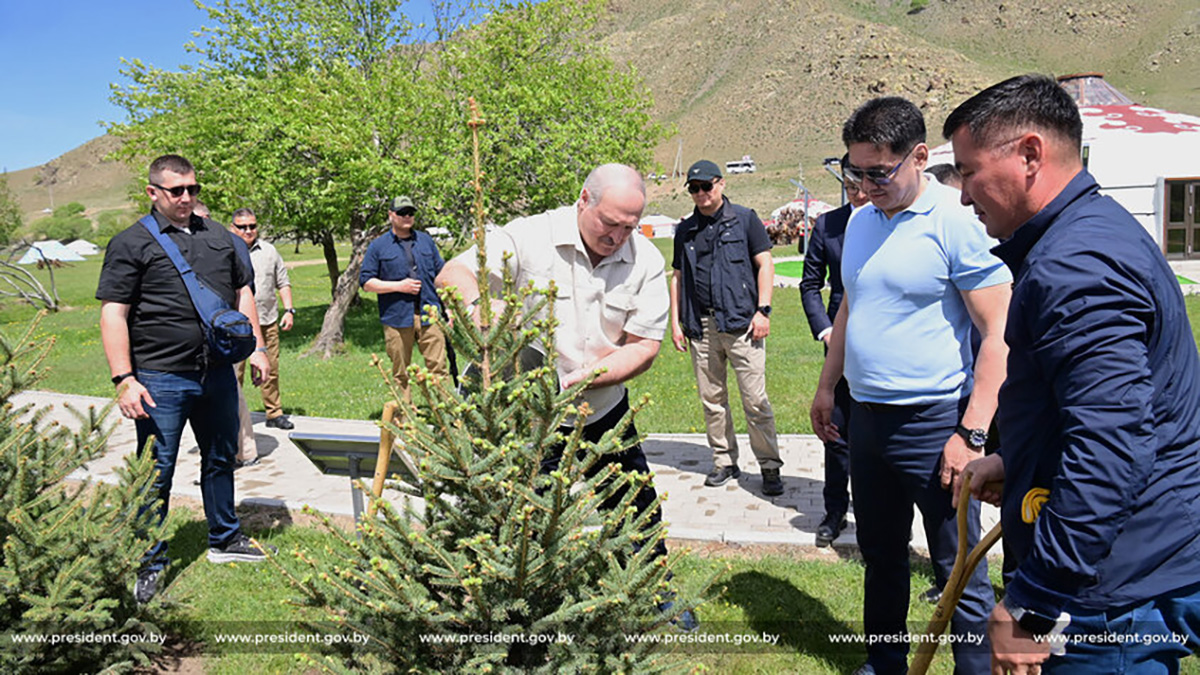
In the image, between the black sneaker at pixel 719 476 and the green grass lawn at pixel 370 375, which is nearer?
the black sneaker at pixel 719 476

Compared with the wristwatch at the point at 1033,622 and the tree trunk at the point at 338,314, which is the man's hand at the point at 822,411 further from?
the tree trunk at the point at 338,314

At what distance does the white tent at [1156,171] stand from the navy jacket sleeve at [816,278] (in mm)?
21050

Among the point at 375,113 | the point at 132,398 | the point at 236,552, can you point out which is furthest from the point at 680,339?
the point at 375,113

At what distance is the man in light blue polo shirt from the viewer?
2764 millimetres

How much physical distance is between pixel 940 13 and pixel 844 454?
527ft

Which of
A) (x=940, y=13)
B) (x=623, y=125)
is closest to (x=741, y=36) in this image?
(x=940, y=13)

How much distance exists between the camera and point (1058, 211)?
175 centimetres

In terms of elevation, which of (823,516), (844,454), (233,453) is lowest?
(823,516)

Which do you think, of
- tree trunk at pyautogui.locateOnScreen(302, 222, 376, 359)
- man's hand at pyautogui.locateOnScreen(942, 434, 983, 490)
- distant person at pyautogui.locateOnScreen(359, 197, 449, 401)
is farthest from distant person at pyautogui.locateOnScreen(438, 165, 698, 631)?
tree trunk at pyautogui.locateOnScreen(302, 222, 376, 359)

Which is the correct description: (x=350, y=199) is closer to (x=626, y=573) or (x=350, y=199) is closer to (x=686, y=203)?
(x=626, y=573)

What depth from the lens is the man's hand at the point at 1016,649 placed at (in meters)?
1.67

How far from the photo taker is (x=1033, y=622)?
65.3 inches

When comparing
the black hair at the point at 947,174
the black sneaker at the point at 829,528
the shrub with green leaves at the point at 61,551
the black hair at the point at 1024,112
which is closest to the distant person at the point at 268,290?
the shrub with green leaves at the point at 61,551

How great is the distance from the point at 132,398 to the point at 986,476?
4.00m
